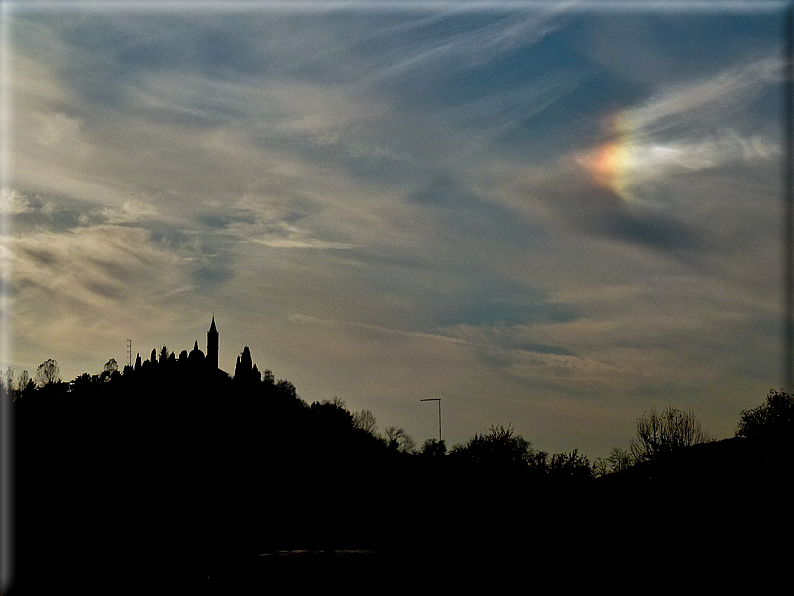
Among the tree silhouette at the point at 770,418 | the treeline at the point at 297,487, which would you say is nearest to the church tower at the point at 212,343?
the treeline at the point at 297,487

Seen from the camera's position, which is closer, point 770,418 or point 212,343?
point 770,418

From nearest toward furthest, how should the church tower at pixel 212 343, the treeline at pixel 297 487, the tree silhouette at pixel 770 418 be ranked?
the treeline at pixel 297 487, the tree silhouette at pixel 770 418, the church tower at pixel 212 343

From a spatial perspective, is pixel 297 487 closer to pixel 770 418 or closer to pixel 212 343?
pixel 770 418

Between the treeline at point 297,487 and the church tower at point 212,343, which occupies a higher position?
the church tower at point 212,343

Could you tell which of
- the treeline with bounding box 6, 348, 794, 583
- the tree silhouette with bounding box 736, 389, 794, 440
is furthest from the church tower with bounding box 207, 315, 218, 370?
the tree silhouette with bounding box 736, 389, 794, 440

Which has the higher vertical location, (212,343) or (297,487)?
(212,343)

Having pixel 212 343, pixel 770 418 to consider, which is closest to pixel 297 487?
pixel 770 418

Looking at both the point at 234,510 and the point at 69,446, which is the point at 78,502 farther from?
the point at 234,510

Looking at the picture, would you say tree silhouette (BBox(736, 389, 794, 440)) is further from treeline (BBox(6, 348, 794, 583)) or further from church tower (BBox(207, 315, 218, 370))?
church tower (BBox(207, 315, 218, 370))

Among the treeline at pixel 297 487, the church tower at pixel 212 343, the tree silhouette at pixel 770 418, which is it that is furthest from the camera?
the church tower at pixel 212 343

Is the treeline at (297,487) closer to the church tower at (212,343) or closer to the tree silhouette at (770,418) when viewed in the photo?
the tree silhouette at (770,418)
